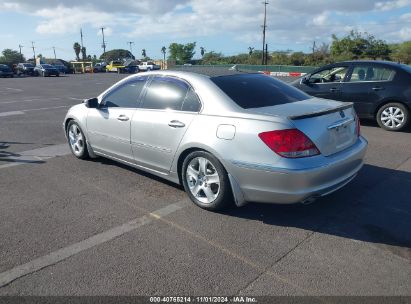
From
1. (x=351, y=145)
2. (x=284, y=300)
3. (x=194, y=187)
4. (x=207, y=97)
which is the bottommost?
(x=284, y=300)

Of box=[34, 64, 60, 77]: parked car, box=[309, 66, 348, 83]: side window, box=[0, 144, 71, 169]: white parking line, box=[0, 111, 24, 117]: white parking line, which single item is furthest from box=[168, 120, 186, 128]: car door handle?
box=[34, 64, 60, 77]: parked car

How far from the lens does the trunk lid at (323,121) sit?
12.0ft

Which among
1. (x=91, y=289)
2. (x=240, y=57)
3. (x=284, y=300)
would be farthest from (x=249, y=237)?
(x=240, y=57)

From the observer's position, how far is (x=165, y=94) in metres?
4.64

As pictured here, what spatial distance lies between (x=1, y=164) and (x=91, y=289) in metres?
4.08

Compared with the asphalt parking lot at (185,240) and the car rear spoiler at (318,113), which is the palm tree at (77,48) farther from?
the car rear spoiler at (318,113)

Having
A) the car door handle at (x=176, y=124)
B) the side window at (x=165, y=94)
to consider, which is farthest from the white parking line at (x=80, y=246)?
the side window at (x=165, y=94)

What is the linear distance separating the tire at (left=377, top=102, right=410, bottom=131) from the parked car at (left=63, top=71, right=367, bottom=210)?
440 cm

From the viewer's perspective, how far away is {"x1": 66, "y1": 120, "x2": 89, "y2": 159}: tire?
6.00 metres

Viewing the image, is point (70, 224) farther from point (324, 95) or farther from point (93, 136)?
point (324, 95)

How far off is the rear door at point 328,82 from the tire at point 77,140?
5.79 meters

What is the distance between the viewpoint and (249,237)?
3.60 m

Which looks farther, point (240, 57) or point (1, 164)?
point (240, 57)

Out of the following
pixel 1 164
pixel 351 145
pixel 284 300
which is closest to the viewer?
pixel 284 300
